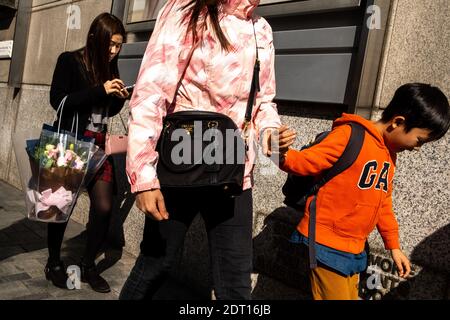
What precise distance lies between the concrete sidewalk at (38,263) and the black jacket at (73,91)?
1122 mm

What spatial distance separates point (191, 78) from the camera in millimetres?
1786

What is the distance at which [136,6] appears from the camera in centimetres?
479

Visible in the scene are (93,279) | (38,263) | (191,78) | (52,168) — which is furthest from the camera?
(38,263)

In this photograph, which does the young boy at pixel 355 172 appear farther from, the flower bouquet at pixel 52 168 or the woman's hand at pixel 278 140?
the flower bouquet at pixel 52 168

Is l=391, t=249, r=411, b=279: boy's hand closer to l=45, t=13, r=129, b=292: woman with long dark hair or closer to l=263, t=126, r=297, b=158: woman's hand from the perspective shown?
l=263, t=126, r=297, b=158: woman's hand

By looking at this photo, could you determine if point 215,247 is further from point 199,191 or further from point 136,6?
point 136,6

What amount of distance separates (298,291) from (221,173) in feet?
4.73

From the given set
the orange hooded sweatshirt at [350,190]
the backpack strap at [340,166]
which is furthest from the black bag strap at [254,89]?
the backpack strap at [340,166]

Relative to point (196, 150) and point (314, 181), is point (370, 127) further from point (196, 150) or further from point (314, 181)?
point (196, 150)

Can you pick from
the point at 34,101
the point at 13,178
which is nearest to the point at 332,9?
the point at 34,101

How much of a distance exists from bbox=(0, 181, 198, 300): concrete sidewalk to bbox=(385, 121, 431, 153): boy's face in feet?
6.52

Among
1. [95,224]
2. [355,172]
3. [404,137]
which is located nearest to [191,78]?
[355,172]

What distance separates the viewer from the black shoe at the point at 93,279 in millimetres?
3178

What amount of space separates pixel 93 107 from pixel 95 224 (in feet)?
2.70
